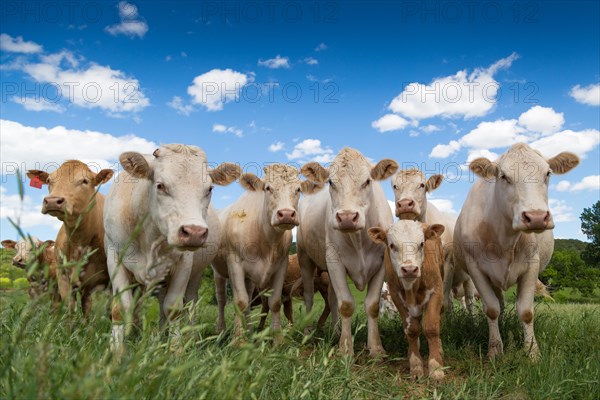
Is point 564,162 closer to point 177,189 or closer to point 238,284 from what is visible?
point 238,284

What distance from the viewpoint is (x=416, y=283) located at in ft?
19.3

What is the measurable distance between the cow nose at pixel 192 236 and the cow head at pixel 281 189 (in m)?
2.04

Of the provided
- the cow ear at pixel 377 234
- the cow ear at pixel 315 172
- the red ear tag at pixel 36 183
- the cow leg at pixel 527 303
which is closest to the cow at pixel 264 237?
the cow ear at pixel 315 172

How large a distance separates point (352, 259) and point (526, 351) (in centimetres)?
237

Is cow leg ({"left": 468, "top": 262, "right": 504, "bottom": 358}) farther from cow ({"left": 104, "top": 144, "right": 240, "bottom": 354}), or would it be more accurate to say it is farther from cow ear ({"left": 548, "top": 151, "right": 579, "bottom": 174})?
cow ({"left": 104, "top": 144, "right": 240, "bottom": 354})

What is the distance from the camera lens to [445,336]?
693cm

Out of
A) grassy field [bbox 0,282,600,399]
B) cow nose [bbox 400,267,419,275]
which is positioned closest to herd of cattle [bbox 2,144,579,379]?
cow nose [bbox 400,267,419,275]

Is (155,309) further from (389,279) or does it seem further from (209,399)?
(389,279)

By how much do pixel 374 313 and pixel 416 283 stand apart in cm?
107

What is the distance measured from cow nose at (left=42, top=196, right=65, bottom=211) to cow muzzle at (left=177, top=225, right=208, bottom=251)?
279 centimetres

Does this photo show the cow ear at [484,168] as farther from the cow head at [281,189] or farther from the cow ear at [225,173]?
the cow ear at [225,173]

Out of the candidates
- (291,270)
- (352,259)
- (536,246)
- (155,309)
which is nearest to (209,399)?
(155,309)

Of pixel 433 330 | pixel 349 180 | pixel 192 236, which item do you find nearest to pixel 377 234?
pixel 349 180

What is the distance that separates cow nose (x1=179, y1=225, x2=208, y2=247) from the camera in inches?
192
